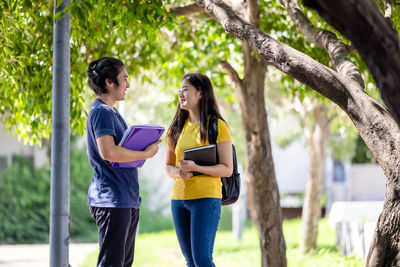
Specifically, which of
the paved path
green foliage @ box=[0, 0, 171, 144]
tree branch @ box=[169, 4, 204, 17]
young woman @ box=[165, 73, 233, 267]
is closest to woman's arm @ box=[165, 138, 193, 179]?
young woman @ box=[165, 73, 233, 267]

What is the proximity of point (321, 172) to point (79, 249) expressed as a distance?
239 inches

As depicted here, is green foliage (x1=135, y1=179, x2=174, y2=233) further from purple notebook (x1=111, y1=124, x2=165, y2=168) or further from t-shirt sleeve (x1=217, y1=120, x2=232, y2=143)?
purple notebook (x1=111, y1=124, x2=165, y2=168)

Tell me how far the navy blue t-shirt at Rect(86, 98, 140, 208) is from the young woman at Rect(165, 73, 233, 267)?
366 mm

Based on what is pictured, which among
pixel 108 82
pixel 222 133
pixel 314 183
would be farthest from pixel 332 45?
pixel 314 183

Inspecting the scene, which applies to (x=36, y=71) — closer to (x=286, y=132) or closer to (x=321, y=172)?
(x=321, y=172)

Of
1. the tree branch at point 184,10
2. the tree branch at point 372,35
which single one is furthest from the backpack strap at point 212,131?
the tree branch at point 184,10

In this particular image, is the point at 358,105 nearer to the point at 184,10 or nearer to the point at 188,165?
the point at 188,165

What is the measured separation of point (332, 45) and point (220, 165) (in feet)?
4.60

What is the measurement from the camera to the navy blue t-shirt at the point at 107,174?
4.35 meters

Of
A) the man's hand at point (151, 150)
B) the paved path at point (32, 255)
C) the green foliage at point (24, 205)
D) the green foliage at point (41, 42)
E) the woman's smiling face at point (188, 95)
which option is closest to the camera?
the man's hand at point (151, 150)

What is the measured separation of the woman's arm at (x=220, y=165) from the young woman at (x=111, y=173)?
0.28 meters

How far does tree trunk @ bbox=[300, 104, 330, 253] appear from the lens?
1280cm

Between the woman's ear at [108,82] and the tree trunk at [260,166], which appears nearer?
the woman's ear at [108,82]

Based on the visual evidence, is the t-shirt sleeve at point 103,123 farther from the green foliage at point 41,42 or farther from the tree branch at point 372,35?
the tree branch at point 372,35
